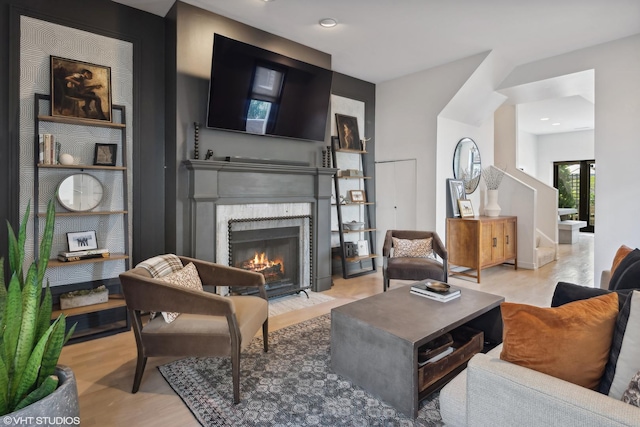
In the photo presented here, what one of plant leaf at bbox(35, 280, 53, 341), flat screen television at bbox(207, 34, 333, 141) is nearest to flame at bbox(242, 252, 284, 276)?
flat screen television at bbox(207, 34, 333, 141)

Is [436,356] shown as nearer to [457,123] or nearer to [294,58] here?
[294,58]

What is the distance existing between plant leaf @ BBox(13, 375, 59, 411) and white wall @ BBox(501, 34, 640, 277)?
4.80 metres

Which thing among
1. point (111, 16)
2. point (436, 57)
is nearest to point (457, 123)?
point (436, 57)

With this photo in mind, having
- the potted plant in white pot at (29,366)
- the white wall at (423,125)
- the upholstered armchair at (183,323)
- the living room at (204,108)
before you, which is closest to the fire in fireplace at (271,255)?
the living room at (204,108)

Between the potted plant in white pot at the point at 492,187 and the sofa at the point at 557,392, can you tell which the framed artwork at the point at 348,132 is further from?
the sofa at the point at 557,392

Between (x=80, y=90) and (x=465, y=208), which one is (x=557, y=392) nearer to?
(x=80, y=90)

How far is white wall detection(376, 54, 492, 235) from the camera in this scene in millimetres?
4652

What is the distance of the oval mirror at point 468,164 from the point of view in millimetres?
5129

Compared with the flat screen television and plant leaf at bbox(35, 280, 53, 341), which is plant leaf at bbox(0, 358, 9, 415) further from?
the flat screen television

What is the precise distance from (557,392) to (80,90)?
3.59m

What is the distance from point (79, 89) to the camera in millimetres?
2924

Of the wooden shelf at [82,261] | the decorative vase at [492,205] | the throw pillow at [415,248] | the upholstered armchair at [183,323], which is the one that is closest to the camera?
the upholstered armchair at [183,323]

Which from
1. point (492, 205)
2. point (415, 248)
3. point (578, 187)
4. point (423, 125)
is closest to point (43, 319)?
point (415, 248)

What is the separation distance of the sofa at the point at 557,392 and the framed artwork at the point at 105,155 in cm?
310
